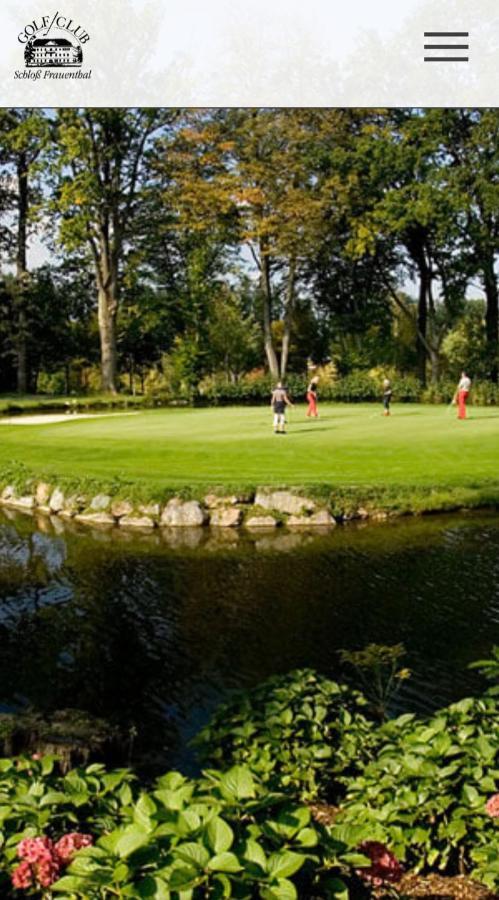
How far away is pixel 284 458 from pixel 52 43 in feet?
35.0

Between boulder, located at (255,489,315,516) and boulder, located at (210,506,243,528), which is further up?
boulder, located at (255,489,315,516)

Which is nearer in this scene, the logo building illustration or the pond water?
the logo building illustration

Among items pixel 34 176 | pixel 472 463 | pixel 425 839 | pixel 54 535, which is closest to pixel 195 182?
pixel 34 176

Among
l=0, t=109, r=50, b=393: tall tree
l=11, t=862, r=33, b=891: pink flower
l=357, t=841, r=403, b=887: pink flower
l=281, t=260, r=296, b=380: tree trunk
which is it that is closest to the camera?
l=11, t=862, r=33, b=891: pink flower

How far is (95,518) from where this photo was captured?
487 inches

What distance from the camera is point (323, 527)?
11516 millimetres

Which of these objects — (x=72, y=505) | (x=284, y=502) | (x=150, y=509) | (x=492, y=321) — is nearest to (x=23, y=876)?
(x=284, y=502)

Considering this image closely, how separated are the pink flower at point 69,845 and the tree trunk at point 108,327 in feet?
84.8

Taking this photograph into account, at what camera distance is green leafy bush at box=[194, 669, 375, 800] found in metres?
3.84

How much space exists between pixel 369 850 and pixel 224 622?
508 cm

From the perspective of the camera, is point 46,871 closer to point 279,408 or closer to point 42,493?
point 42,493

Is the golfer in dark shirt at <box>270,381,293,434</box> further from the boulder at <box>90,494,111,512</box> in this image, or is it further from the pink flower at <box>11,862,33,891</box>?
the pink flower at <box>11,862,33,891</box>

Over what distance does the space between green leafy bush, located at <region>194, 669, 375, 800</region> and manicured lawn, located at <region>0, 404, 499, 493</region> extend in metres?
8.25

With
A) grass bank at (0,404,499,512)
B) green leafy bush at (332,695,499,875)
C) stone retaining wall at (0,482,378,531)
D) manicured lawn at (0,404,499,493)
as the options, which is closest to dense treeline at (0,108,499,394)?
manicured lawn at (0,404,499,493)
